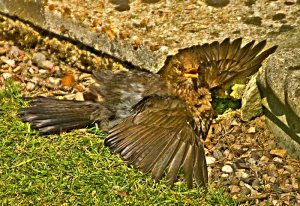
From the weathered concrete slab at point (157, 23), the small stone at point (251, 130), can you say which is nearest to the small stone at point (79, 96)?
the weathered concrete slab at point (157, 23)

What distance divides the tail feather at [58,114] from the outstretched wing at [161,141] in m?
0.29

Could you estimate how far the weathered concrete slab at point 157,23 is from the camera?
16.4ft

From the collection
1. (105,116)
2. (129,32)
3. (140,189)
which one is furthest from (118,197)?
(129,32)

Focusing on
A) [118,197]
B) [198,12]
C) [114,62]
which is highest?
[198,12]

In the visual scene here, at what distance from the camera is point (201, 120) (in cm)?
475

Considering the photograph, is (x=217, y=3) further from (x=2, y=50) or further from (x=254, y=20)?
(x=2, y=50)

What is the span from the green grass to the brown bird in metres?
0.08

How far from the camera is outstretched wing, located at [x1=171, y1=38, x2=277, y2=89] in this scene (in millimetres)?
4910

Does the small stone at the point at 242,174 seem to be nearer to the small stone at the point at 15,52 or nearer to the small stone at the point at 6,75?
the small stone at the point at 6,75

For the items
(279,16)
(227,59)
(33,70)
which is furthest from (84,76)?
(279,16)

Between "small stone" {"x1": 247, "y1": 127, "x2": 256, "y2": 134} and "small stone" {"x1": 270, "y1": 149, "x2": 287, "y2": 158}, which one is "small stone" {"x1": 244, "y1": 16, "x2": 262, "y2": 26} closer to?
"small stone" {"x1": 247, "y1": 127, "x2": 256, "y2": 134}

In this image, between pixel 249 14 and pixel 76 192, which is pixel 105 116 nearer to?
pixel 76 192

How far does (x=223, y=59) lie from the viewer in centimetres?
505

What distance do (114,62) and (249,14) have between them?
1.07 m
